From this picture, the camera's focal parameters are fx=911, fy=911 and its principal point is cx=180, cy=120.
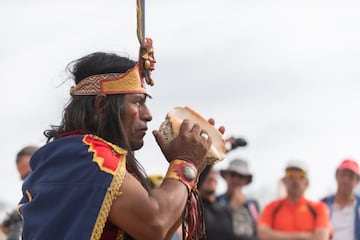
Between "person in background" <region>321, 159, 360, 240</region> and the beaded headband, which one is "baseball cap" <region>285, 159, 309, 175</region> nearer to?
"person in background" <region>321, 159, 360, 240</region>

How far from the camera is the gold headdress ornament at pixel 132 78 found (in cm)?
403

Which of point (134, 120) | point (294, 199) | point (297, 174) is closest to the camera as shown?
point (134, 120)

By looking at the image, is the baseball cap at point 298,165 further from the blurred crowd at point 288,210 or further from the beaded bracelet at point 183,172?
the beaded bracelet at point 183,172

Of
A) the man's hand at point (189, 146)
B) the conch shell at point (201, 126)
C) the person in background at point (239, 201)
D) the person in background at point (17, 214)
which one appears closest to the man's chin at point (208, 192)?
the person in background at point (239, 201)

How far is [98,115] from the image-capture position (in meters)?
4.01

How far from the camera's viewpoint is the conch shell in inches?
161

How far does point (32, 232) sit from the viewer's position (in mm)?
3873

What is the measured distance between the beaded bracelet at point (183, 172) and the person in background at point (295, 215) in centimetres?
503

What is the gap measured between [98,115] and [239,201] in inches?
207

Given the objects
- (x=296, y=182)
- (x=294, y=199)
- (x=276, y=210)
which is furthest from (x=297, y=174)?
(x=276, y=210)

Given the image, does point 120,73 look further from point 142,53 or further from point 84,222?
point 84,222

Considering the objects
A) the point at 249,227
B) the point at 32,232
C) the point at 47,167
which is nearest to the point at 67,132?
the point at 47,167

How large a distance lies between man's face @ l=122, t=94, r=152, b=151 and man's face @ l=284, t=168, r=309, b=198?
5.25 m

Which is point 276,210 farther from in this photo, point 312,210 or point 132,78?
point 132,78
